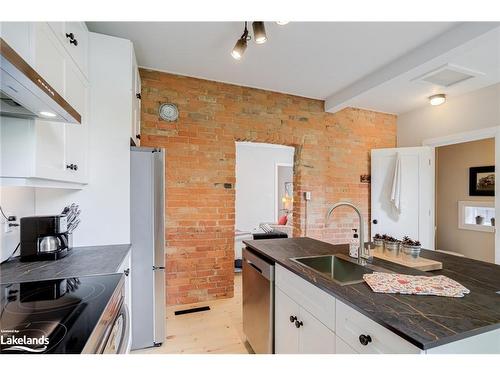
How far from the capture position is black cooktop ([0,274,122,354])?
0.74 metres

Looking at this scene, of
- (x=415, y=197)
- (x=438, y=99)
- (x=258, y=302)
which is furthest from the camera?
(x=415, y=197)

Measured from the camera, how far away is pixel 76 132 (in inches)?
67.0

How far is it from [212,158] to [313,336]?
2266mm

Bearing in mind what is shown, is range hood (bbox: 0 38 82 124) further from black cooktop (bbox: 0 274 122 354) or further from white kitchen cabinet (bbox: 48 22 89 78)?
black cooktop (bbox: 0 274 122 354)

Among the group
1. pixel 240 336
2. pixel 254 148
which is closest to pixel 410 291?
pixel 240 336

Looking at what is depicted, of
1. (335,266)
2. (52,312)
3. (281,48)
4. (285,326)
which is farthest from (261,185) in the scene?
(52,312)

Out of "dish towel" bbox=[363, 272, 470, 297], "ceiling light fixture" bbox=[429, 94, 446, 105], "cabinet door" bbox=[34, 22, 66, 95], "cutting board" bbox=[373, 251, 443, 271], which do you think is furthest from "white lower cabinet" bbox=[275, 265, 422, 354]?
"ceiling light fixture" bbox=[429, 94, 446, 105]

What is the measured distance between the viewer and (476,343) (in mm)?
802

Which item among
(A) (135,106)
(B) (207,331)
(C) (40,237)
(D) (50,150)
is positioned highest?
(A) (135,106)

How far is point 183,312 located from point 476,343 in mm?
2541

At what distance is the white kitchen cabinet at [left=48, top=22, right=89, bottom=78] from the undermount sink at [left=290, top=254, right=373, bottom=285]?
76.3 inches

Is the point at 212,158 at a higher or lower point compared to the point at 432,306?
higher

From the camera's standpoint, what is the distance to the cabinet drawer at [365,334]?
807mm

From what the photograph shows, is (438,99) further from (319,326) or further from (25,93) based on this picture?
(25,93)
